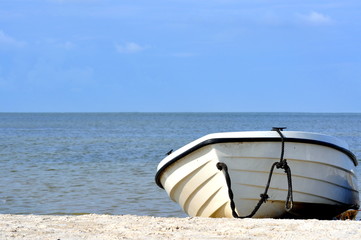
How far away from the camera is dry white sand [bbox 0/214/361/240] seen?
6152 mm

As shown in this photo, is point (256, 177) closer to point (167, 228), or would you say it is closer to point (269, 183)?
point (269, 183)

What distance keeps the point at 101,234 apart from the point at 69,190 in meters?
7.50

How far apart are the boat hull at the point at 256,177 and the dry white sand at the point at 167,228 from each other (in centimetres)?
65

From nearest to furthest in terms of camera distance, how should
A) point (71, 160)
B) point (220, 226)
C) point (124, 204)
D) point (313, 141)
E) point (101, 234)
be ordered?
point (101, 234) < point (220, 226) < point (313, 141) < point (124, 204) < point (71, 160)

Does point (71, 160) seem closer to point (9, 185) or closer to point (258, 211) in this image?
point (9, 185)

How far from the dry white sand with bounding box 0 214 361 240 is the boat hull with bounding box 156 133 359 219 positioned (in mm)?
653

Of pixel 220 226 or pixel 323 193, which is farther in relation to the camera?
pixel 323 193

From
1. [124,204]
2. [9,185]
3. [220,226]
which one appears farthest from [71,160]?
[220,226]

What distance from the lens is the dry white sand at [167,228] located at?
6.15 meters

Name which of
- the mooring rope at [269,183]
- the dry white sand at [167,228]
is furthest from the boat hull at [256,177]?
the dry white sand at [167,228]

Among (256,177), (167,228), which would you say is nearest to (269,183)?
(256,177)

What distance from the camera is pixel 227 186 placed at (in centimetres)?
777

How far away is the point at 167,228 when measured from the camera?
262 inches

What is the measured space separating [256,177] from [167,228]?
1.67 meters
